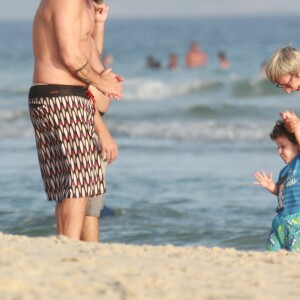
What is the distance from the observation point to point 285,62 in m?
5.61

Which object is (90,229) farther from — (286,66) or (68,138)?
(286,66)

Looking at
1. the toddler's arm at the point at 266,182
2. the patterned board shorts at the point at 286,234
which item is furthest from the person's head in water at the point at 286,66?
the patterned board shorts at the point at 286,234

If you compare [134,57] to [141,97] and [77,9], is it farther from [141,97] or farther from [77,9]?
[77,9]

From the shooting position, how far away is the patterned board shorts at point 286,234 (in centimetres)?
579

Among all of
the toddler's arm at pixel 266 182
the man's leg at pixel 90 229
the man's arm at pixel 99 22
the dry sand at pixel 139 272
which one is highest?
the man's arm at pixel 99 22

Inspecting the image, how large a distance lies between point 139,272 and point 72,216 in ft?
4.12

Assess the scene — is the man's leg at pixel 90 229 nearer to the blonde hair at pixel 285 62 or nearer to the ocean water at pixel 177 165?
the blonde hair at pixel 285 62

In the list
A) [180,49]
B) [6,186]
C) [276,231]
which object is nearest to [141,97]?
[6,186]

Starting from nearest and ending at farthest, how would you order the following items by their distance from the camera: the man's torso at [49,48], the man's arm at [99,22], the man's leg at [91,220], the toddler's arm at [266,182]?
1. the man's torso at [49,48]
2. the toddler's arm at [266,182]
3. the man's leg at [91,220]
4. the man's arm at [99,22]

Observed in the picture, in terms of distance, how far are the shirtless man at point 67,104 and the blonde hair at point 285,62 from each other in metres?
0.78

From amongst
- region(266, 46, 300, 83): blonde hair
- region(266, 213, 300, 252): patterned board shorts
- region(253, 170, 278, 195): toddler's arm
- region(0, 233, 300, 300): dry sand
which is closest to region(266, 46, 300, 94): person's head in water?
region(266, 46, 300, 83): blonde hair

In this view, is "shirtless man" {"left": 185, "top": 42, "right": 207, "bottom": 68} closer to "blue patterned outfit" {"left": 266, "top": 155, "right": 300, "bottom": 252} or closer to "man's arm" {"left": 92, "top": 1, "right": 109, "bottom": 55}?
"man's arm" {"left": 92, "top": 1, "right": 109, "bottom": 55}

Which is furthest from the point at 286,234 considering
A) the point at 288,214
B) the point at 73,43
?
the point at 73,43

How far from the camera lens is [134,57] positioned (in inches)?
1725
